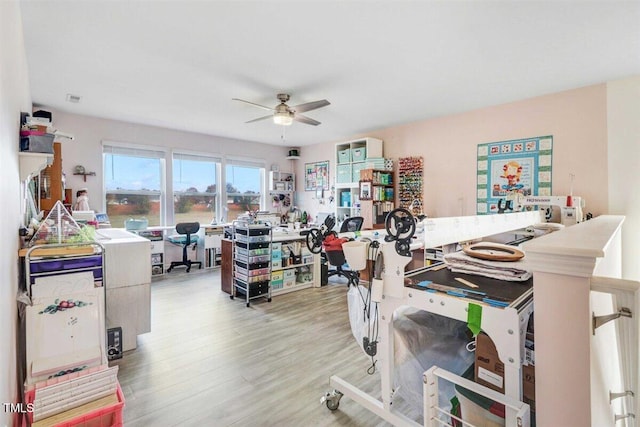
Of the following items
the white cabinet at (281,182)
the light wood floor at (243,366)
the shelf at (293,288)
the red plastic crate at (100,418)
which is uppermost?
the white cabinet at (281,182)

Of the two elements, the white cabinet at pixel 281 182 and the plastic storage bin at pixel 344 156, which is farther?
the white cabinet at pixel 281 182

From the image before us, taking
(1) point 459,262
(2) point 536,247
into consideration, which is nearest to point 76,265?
(1) point 459,262

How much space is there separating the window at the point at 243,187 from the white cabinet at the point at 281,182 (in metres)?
0.23

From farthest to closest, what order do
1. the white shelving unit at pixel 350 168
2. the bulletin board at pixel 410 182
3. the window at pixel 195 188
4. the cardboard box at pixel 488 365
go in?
the window at pixel 195 188, the white shelving unit at pixel 350 168, the bulletin board at pixel 410 182, the cardboard box at pixel 488 365

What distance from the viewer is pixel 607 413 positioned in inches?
41.4

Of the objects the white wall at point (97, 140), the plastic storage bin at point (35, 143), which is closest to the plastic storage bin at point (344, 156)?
the white wall at point (97, 140)

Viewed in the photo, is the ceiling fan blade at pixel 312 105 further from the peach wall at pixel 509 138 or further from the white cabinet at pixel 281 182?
the white cabinet at pixel 281 182

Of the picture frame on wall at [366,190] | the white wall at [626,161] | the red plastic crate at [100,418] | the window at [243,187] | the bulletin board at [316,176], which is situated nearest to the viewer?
the red plastic crate at [100,418]

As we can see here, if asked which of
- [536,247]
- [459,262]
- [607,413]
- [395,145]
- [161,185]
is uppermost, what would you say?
[395,145]

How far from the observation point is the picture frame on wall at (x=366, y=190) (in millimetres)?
5102

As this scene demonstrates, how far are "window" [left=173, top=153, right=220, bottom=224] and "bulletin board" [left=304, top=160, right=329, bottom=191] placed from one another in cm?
203

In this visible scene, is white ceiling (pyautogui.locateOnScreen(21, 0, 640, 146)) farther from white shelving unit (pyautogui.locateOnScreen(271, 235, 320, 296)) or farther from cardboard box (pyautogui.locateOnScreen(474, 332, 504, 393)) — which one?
cardboard box (pyautogui.locateOnScreen(474, 332, 504, 393))

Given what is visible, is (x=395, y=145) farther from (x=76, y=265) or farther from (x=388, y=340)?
(x=76, y=265)

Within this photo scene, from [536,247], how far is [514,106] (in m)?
4.02
